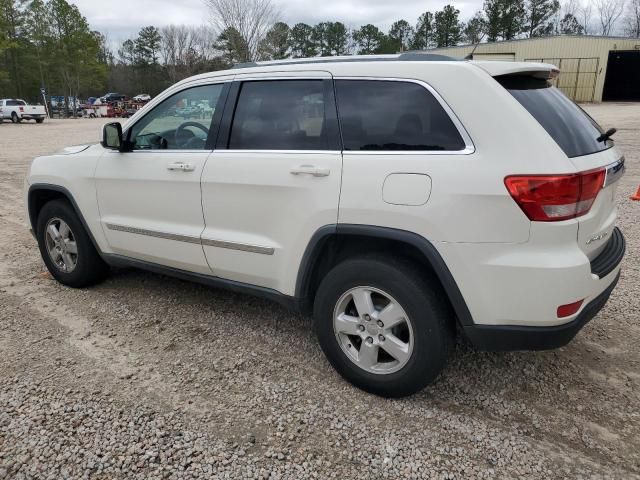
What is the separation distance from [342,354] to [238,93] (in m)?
1.79

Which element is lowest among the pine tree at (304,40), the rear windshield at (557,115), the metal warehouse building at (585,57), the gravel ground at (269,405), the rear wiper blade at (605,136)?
the gravel ground at (269,405)

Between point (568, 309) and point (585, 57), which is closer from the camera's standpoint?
point (568, 309)

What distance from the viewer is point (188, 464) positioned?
95.7 inches

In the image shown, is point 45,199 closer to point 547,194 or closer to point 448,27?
point 547,194

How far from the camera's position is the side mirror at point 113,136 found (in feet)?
12.3

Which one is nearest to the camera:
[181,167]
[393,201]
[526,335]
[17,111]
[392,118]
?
[526,335]

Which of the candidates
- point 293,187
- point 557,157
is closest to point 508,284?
point 557,157

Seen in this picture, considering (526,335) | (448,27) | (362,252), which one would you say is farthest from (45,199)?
(448,27)

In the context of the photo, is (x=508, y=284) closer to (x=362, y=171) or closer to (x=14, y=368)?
(x=362, y=171)

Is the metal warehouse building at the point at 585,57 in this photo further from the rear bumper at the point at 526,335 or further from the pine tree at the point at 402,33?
the rear bumper at the point at 526,335

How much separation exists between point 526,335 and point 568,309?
0.22m

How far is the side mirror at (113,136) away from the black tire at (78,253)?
0.86 metres

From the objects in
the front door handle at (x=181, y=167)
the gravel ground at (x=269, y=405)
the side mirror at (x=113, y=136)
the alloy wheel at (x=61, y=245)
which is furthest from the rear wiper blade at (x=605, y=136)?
the alloy wheel at (x=61, y=245)

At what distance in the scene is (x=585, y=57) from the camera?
134 ft
